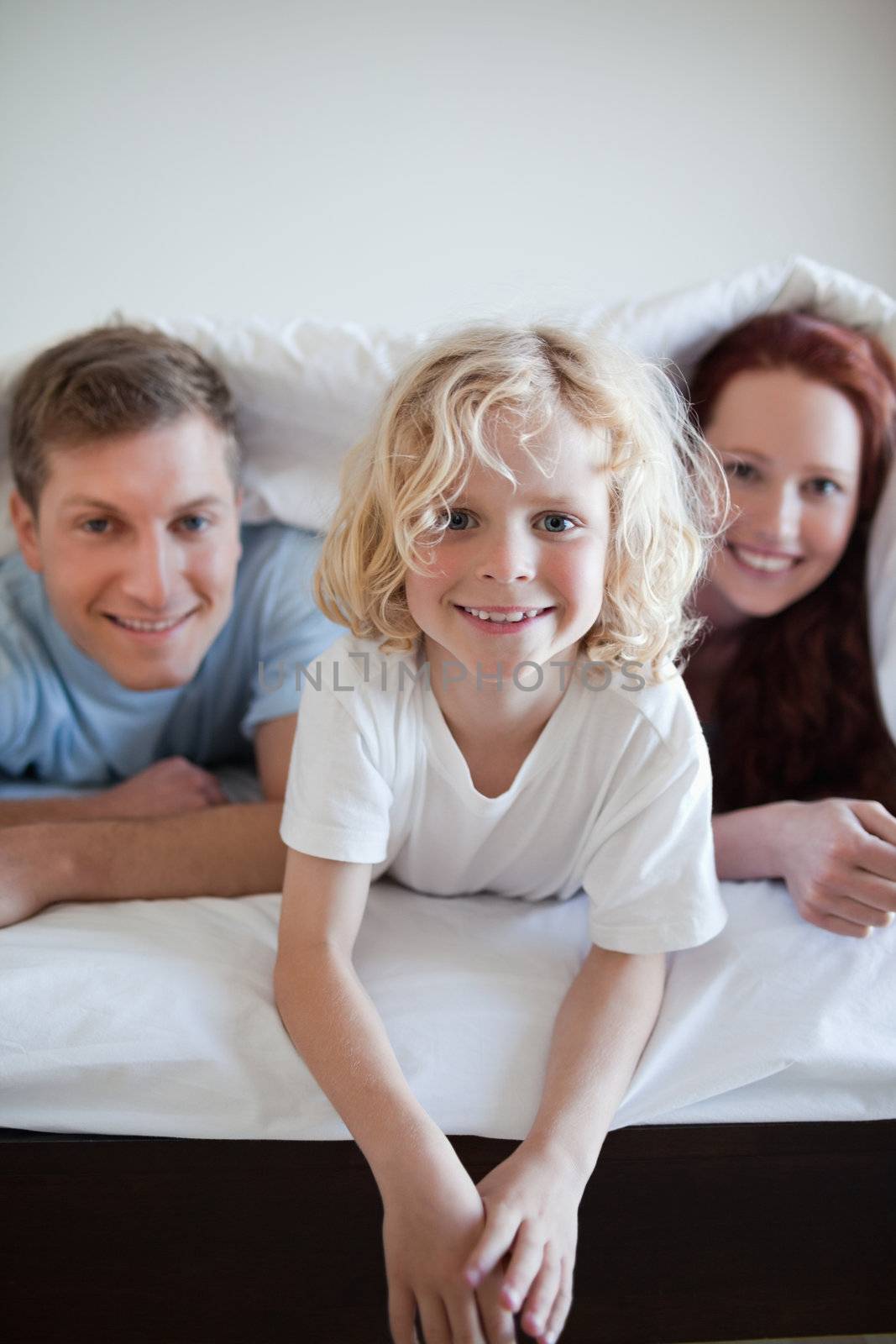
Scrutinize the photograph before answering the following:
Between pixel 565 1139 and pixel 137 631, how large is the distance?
0.64 m

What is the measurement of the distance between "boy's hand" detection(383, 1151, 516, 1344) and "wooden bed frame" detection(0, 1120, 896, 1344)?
64 mm

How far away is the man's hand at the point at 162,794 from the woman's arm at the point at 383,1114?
28 cm

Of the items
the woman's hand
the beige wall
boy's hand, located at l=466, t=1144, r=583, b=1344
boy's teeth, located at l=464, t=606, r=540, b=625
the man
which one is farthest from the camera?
the beige wall

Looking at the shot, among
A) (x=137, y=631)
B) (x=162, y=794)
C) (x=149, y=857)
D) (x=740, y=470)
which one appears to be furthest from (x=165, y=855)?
(x=740, y=470)

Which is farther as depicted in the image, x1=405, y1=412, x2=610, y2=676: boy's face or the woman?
the woman

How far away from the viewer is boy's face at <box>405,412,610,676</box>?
70 cm

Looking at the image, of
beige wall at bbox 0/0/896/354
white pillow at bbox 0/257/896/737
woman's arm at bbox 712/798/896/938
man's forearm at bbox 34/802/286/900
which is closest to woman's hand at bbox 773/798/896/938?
woman's arm at bbox 712/798/896/938

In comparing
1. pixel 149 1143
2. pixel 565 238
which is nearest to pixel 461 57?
pixel 565 238

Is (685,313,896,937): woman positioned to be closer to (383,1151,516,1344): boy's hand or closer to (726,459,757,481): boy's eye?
(726,459,757,481): boy's eye

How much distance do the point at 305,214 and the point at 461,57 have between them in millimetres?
300

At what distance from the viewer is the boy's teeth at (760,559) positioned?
3.55 ft

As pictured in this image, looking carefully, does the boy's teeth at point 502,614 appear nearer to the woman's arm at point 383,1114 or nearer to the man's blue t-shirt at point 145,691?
the woman's arm at point 383,1114

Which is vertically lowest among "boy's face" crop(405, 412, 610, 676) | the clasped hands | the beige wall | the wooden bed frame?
the wooden bed frame

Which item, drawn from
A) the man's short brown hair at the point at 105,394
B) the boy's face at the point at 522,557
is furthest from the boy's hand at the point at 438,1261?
the man's short brown hair at the point at 105,394
